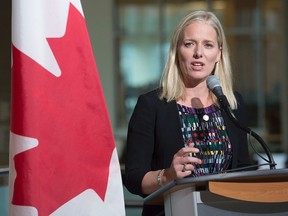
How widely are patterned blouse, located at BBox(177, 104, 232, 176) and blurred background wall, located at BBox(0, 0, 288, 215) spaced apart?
10210mm

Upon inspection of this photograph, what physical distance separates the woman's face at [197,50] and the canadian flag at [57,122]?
0.45m

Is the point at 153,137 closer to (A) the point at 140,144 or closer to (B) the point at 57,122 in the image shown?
(A) the point at 140,144

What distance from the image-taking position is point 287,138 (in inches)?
512

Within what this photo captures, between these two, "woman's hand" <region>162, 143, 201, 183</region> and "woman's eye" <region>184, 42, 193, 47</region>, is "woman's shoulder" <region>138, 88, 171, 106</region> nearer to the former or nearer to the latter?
"woman's eye" <region>184, 42, 193, 47</region>

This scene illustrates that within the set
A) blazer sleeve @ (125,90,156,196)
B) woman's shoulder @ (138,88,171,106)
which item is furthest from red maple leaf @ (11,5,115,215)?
woman's shoulder @ (138,88,171,106)

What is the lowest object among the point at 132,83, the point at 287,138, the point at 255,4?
the point at 287,138

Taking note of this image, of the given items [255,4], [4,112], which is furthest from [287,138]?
[4,112]

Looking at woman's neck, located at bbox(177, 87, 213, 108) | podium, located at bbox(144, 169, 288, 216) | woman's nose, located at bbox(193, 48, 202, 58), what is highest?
woman's nose, located at bbox(193, 48, 202, 58)

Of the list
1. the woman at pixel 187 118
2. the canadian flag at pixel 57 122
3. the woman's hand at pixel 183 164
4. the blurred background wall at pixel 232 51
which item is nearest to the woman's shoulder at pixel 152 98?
the woman at pixel 187 118

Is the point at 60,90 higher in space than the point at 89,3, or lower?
lower

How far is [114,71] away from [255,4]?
287 cm

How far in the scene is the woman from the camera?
265 cm

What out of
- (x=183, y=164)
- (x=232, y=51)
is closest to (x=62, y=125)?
(x=183, y=164)

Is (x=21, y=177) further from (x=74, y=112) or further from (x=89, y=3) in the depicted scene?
(x=89, y=3)
